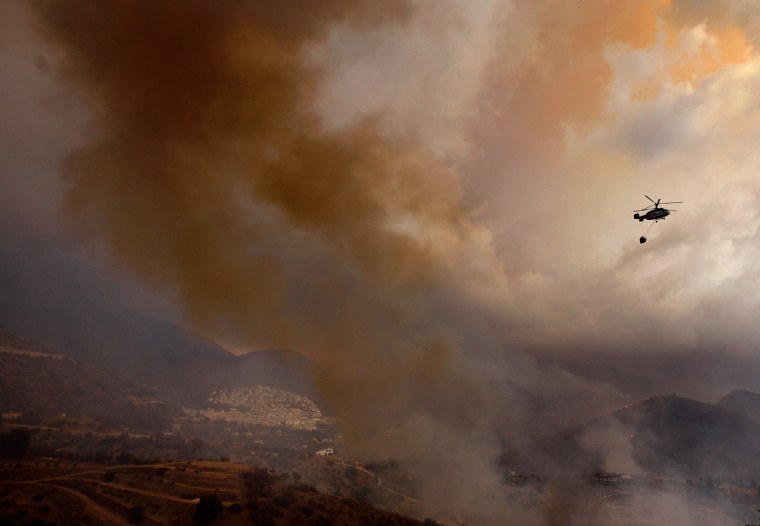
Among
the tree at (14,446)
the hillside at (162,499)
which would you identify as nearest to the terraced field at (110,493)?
the hillside at (162,499)

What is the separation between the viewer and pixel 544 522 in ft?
344

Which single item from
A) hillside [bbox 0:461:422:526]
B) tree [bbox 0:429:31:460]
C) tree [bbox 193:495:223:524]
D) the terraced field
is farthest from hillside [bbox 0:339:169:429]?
tree [bbox 193:495:223:524]

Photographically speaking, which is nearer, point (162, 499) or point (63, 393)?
point (162, 499)

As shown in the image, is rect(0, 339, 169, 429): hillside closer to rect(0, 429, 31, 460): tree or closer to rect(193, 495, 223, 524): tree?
rect(0, 429, 31, 460): tree

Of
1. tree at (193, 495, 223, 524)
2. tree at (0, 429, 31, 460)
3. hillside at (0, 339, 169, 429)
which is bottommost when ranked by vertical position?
tree at (193, 495, 223, 524)

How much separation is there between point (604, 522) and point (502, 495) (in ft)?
86.0

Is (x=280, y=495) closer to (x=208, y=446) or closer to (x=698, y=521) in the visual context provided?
(x=208, y=446)

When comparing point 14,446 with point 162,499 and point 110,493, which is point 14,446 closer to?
point 110,493

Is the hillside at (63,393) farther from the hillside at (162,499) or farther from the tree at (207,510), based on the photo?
the tree at (207,510)

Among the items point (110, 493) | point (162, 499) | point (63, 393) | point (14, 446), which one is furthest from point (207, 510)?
point (63, 393)

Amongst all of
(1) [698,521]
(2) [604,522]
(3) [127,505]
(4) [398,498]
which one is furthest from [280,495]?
(1) [698,521]

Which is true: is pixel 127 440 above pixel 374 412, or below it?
below

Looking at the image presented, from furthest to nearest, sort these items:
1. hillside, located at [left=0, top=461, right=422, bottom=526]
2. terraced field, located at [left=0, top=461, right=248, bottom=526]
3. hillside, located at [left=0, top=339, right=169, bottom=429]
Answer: hillside, located at [left=0, top=339, right=169, bottom=429]
hillside, located at [left=0, top=461, right=422, bottom=526]
terraced field, located at [left=0, top=461, right=248, bottom=526]

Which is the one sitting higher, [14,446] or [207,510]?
[14,446]
